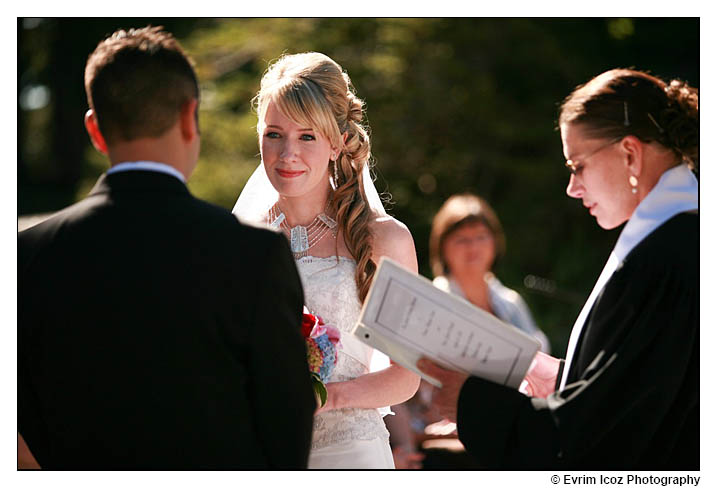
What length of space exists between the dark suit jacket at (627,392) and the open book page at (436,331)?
3.2 inches

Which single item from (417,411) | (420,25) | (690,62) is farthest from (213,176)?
(690,62)

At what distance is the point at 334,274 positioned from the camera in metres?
3.38

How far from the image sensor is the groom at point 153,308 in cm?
212

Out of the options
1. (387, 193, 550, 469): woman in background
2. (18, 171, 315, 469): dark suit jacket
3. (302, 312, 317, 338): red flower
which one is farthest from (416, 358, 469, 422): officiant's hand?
(387, 193, 550, 469): woman in background

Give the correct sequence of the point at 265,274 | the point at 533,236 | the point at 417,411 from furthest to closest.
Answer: the point at 533,236 → the point at 417,411 → the point at 265,274

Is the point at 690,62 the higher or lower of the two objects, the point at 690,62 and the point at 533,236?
the higher

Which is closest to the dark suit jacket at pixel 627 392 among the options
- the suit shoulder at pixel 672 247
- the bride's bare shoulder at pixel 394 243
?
the suit shoulder at pixel 672 247

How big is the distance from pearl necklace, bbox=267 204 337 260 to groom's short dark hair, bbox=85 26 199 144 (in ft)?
4.27

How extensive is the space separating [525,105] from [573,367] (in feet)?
28.3

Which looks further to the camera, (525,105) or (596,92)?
(525,105)

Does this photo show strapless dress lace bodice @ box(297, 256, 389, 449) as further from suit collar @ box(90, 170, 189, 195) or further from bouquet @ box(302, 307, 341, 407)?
suit collar @ box(90, 170, 189, 195)

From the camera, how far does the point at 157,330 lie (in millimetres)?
2117

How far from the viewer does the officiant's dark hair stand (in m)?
2.73

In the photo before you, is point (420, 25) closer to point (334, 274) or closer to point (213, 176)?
point (213, 176)
